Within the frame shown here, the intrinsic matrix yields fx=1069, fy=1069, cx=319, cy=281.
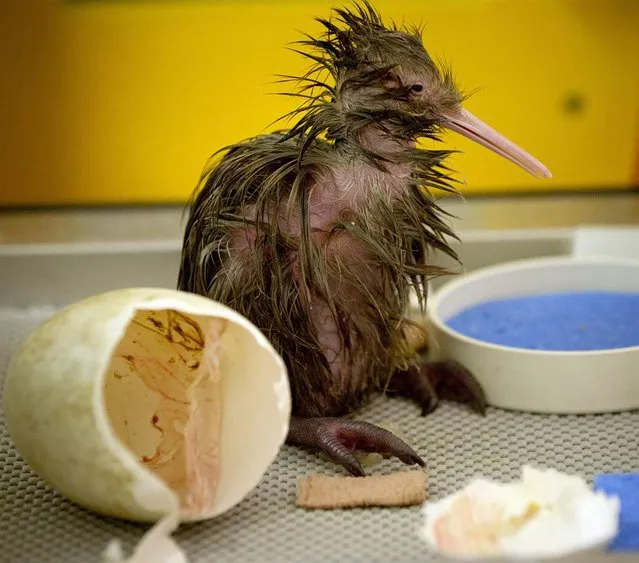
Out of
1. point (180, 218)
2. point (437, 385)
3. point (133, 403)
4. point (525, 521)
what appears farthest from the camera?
point (180, 218)

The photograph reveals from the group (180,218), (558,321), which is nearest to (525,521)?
(558,321)

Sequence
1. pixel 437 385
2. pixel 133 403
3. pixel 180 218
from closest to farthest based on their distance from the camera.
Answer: pixel 133 403 < pixel 437 385 < pixel 180 218

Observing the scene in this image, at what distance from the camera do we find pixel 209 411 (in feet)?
2.80

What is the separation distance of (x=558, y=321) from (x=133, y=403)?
53 cm

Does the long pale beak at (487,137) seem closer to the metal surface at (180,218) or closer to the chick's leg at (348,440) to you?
the chick's leg at (348,440)

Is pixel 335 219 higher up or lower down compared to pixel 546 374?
higher up

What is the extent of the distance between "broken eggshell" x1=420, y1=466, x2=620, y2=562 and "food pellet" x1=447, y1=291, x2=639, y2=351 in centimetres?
35

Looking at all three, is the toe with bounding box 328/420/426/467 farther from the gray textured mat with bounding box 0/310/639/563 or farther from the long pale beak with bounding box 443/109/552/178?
the long pale beak with bounding box 443/109/552/178

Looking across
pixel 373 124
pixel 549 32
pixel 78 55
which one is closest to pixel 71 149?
pixel 78 55

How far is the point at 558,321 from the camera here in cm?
121

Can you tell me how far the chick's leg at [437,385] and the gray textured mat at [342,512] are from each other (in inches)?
0.5

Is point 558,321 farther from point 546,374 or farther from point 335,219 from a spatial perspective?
point 335,219

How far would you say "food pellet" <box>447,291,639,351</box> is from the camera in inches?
45.2

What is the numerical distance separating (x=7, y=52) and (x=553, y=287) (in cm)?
93
